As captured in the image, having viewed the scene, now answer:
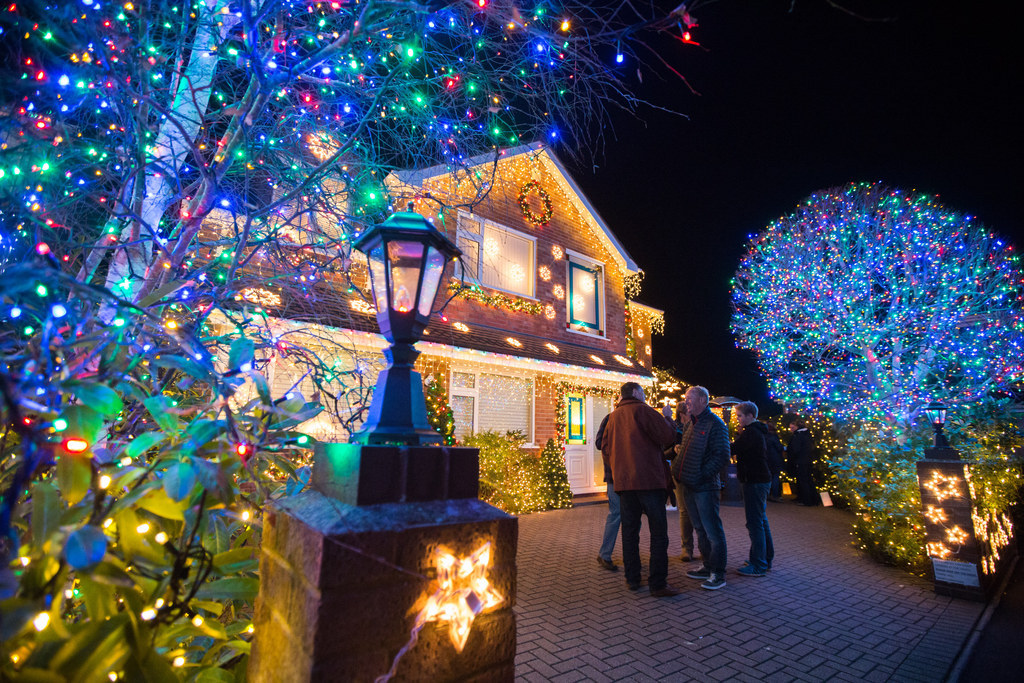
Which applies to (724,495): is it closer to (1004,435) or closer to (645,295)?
(1004,435)

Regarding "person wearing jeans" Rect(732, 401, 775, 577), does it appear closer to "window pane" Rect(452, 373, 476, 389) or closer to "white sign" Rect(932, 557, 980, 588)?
"white sign" Rect(932, 557, 980, 588)

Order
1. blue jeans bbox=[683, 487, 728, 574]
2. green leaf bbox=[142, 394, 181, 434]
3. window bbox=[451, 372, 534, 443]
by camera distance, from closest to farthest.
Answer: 1. green leaf bbox=[142, 394, 181, 434]
2. blue jeans bbox=[683, 487, 728, 574]
3. window bbox=[451, 372, 534, 443]

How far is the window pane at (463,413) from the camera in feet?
31.1

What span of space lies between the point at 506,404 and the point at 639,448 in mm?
5919

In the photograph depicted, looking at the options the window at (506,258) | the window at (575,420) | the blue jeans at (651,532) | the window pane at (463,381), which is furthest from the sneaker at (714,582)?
the window at (506,258)

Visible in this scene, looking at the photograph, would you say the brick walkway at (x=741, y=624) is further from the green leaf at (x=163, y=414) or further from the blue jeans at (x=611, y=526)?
the green leaf at (x=163, y=414)

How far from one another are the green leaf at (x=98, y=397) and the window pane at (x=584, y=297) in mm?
10771

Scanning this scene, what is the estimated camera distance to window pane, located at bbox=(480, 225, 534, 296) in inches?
395

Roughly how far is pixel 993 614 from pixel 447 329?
7.81m

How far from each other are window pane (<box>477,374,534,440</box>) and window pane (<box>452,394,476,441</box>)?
208mm

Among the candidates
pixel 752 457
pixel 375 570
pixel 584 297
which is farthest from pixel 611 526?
pixel 584 297

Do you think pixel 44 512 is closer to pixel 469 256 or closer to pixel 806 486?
pixel 469 256

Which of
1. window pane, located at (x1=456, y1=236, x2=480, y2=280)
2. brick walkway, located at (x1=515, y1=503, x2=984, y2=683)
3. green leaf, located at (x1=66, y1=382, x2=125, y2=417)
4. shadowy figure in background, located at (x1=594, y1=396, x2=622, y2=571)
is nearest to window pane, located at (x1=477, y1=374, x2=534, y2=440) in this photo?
window pane, located at (x1=456, y1=236, x2=480, y2=280)

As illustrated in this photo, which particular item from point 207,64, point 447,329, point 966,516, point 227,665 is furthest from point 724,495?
point 207,64
